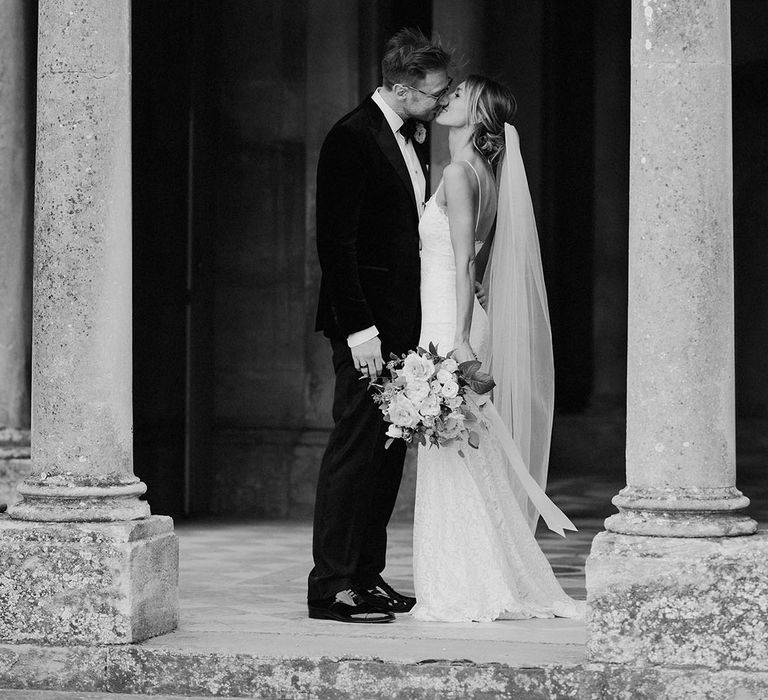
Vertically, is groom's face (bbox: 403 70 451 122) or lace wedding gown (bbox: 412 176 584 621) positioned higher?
groom's face (bbox: 403 70 451 122)

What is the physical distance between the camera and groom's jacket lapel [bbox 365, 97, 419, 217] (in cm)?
618

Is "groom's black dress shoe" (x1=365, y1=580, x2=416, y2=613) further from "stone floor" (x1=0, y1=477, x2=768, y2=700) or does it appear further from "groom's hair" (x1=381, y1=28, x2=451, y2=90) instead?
"groom's hair" (x1=381, y1=28, x2=451, y2=90)

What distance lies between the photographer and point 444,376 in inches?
235

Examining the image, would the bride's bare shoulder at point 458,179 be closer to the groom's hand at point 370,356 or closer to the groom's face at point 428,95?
the groom's face at point 428,95

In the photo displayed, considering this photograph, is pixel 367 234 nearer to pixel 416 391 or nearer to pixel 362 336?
pixel 362 336

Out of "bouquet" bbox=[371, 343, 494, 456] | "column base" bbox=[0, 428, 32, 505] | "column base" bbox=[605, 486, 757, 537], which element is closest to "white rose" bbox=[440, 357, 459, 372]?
"bouquet" bbox=[371, 343, 494, 456]

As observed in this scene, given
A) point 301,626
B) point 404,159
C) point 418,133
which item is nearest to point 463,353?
point 404,159

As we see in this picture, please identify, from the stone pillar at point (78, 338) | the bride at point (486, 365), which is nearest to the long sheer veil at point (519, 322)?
the bride at point (486, 365)

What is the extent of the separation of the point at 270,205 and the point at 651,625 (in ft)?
17.2

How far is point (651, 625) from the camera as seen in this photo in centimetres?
518

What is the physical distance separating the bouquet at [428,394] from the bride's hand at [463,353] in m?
0.06

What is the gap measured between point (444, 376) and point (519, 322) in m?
0.56

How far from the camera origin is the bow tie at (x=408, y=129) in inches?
246

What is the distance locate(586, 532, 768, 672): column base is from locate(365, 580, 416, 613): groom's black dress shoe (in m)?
1.12
